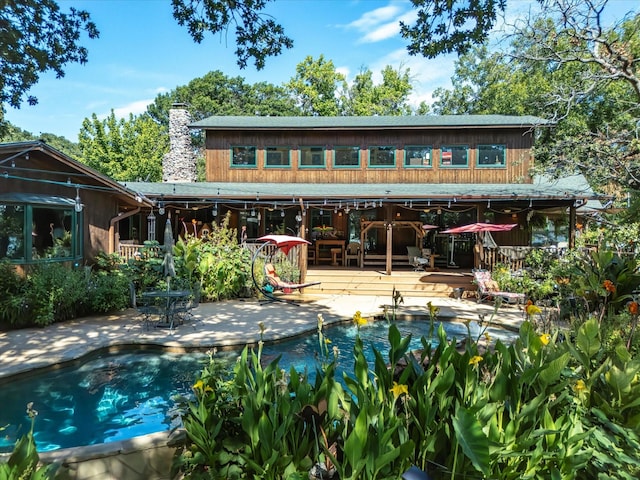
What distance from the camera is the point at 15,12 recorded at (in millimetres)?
7258

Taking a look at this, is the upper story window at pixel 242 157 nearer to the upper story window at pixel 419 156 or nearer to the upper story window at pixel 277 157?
the upper story window at pixel 277 157

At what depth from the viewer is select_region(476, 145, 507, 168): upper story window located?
1554 cm

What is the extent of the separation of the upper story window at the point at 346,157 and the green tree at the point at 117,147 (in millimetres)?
19078

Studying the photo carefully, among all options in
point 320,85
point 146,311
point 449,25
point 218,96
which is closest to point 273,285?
point 146,311

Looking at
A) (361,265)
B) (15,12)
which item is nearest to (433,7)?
(15,12)

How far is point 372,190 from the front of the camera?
14297 mm

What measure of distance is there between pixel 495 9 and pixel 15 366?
8.28 meters

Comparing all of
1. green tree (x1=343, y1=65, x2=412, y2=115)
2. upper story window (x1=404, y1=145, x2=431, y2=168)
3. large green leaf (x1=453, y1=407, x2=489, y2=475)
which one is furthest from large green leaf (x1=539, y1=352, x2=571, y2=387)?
green tree (x1=343, y1=65, x2=412, y2=115)

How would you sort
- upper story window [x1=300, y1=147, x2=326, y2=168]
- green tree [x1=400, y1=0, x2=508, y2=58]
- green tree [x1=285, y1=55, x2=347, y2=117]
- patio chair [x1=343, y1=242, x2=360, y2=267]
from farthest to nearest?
green tree [x1=285, y1=55, x2=347, y2=117] < upper story window [x1=300, y1=147, x2=326, y2=168] < patio chair [x1=343, y1=242, x2=360, y2=267] < green tree [x1=400, y1=0, x2=508, y2=58]

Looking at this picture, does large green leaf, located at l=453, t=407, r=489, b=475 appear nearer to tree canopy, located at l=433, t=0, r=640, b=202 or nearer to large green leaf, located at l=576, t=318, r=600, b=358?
large green leaf, located at l=576, t=318, r=600, b=358

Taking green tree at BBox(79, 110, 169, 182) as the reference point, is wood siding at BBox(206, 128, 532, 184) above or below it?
below

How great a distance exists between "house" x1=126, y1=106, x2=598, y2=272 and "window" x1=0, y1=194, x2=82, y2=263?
4.35 meters

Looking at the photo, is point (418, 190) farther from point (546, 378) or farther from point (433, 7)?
point (546, 378)

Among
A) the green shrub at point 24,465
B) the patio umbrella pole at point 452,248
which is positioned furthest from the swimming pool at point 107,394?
the patio umbrella pole at point 452,248
